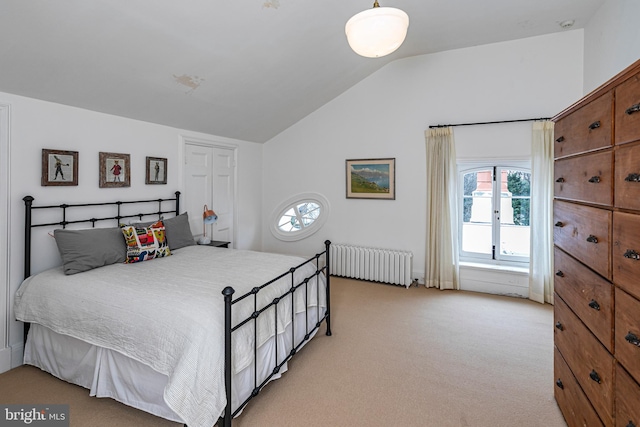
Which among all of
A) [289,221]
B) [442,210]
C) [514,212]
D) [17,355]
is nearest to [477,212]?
[514,212]

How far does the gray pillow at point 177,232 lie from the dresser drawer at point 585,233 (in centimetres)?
338

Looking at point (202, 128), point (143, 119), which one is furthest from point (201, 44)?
point (202, 128)

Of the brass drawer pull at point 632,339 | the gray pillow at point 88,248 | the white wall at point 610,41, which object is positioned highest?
the white wall at point 610,41

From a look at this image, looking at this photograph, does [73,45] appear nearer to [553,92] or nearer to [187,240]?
[187,240]

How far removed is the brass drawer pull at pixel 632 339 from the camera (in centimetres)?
116

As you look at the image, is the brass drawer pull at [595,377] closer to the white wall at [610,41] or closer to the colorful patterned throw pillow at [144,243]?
the white wall at [610,41]

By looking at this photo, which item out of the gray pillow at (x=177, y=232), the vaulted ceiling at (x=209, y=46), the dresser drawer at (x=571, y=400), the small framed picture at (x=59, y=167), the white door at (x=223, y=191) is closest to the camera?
the dresser drawer at (x=571, y=400)

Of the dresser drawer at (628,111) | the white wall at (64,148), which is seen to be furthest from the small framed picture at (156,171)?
the dresser drawer at (628,111)

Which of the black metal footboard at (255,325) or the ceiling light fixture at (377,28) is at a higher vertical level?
the ceiling light fixture at (377,28)

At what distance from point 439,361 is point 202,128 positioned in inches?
148

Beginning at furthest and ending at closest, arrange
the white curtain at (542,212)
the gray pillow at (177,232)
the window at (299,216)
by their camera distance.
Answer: the window at (299,216), the white curtain at (542,212), the gray pillow at (177,232)

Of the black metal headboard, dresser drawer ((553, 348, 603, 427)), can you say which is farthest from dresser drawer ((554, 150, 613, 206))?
the black metal headboard

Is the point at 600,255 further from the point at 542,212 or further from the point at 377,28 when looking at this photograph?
the point at 542,212

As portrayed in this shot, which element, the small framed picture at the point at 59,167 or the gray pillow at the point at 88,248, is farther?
the small framed picture at the point at 59,167
